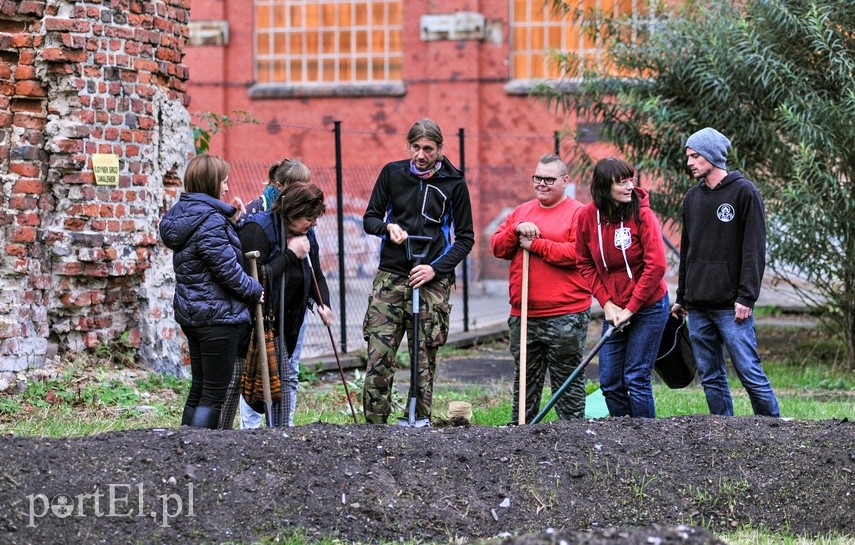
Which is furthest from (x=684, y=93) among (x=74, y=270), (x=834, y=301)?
(x=74, y=270)

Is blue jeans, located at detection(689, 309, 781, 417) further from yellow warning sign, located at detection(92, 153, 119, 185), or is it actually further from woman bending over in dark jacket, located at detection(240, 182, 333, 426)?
yellow warning sign, located at detection(92, 153, 119, 185)

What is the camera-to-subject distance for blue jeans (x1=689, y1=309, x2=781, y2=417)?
673cm

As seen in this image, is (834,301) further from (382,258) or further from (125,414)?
(125,414)

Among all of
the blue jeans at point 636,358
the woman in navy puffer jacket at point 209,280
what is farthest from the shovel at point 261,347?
the blue jeans at point 636,358

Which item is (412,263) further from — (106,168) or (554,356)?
(106,168)

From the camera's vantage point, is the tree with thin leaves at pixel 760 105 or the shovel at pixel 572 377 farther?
the tree with thin leaves at pixel 760 105

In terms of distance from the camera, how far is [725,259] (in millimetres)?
6723

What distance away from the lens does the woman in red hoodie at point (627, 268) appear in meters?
6.62

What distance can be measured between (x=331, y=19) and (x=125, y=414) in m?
14.7

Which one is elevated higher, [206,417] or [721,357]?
[721,357]

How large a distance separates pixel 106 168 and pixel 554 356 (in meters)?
3.60

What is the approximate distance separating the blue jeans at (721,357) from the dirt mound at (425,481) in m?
0.78

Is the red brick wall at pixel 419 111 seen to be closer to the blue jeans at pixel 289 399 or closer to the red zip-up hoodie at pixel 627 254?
the blue jeans at pixel 289 399

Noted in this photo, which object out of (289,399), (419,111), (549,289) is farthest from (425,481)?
(419,111)
